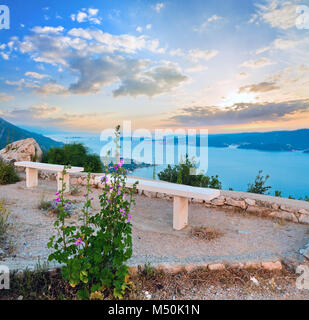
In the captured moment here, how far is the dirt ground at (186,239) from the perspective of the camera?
7.64 feet

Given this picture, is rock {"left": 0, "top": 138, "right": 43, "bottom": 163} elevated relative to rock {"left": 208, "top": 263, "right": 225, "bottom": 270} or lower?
elevated

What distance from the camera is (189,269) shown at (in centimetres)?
219

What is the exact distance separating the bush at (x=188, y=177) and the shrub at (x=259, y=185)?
1.11 m

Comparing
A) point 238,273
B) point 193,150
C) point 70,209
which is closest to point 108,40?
point 193,150

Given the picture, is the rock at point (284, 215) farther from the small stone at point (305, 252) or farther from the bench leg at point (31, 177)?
the bench leg at point (31, 177)

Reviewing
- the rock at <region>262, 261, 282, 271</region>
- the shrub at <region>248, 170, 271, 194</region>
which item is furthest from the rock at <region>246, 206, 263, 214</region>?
the shrub at <region>248, 170, 271, 194</region>

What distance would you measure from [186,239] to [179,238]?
0.33 ft

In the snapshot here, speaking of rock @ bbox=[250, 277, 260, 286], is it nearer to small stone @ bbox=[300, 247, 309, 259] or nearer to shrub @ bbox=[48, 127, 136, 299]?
small stone @ bbox=[300, 247, 309, 259]

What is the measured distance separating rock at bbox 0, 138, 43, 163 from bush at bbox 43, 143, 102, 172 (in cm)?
40

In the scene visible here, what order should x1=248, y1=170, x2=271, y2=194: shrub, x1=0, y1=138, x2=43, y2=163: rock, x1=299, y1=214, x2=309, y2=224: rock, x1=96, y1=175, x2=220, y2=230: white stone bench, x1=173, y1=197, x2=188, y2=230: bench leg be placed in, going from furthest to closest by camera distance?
x1=0, y1=138, x2=43, y2=163: rock < x1=248, y1=170, x2=271, y2=194: shrub < x1=299, y1=214, x2=309, y2=224: rock < x1=173, y1=197, x2=188, y2=230: bench leg < x1=96, y1=175, x2=220, y2=230: white stone bench

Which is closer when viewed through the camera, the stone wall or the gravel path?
the gravel path

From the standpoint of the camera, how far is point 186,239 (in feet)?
10.1

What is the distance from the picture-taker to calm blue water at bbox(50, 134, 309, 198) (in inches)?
237

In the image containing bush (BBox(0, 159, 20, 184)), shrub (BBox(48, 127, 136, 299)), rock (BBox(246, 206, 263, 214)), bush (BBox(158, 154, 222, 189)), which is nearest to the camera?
shrub (BBox(48, 127, 136, 299))
